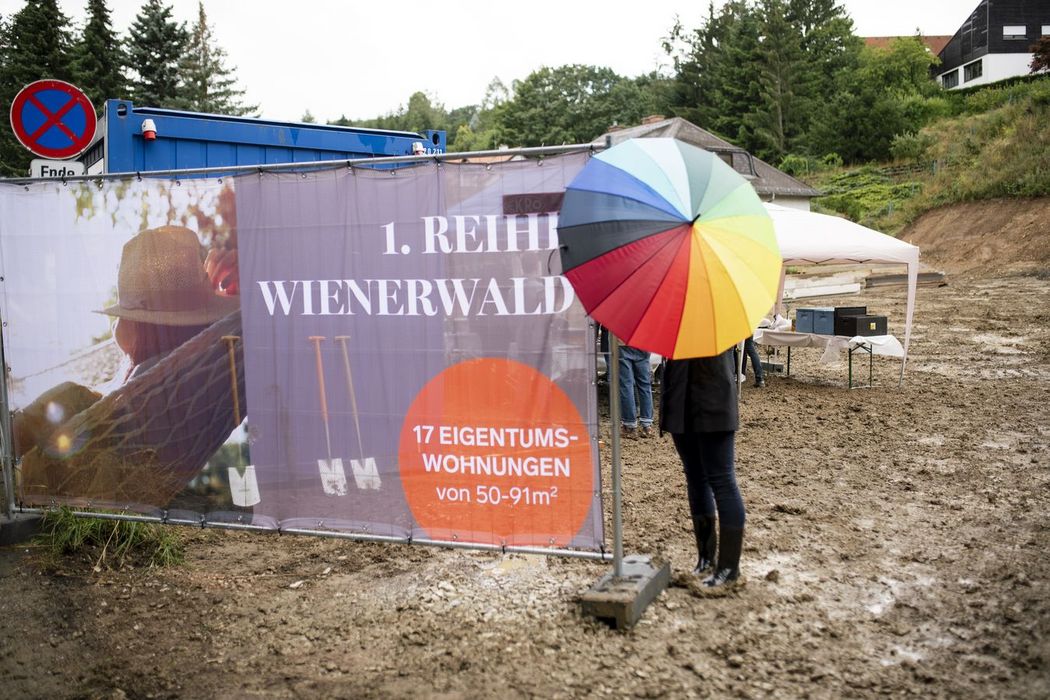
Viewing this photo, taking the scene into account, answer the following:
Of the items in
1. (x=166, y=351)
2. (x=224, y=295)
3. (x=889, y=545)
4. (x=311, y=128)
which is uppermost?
(x=311, y=128)

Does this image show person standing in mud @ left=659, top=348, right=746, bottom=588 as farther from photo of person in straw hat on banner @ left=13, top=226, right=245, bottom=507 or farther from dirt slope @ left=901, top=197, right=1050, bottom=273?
dirt slope @ left=901, top=197, right=1050, bottom=273

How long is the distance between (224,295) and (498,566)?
2185mm

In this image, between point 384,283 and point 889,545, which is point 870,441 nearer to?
point 889,545

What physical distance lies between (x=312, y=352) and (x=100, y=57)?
46883mm

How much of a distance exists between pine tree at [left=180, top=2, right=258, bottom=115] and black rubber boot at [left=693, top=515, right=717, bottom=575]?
55208 mm

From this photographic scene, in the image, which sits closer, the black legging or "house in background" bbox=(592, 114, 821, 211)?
the black legging

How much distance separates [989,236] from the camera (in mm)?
28453

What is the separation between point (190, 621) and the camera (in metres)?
4.29

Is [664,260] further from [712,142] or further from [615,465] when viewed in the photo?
[712,142]

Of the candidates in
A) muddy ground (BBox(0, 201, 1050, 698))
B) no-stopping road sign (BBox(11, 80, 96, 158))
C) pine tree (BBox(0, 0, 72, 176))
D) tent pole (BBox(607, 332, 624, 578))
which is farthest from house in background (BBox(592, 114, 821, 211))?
tent pole (BBox(607, 332, 624, 578))

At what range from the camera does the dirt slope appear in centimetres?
2609

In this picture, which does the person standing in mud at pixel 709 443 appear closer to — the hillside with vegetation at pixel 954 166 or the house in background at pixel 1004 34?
the hillside with vegetation at pixel 954 166

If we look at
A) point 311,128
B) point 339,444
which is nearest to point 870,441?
point 339,444

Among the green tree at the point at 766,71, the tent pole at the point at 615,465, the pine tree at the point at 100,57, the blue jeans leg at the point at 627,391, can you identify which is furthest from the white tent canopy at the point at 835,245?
the green tree at the point at 766,71
